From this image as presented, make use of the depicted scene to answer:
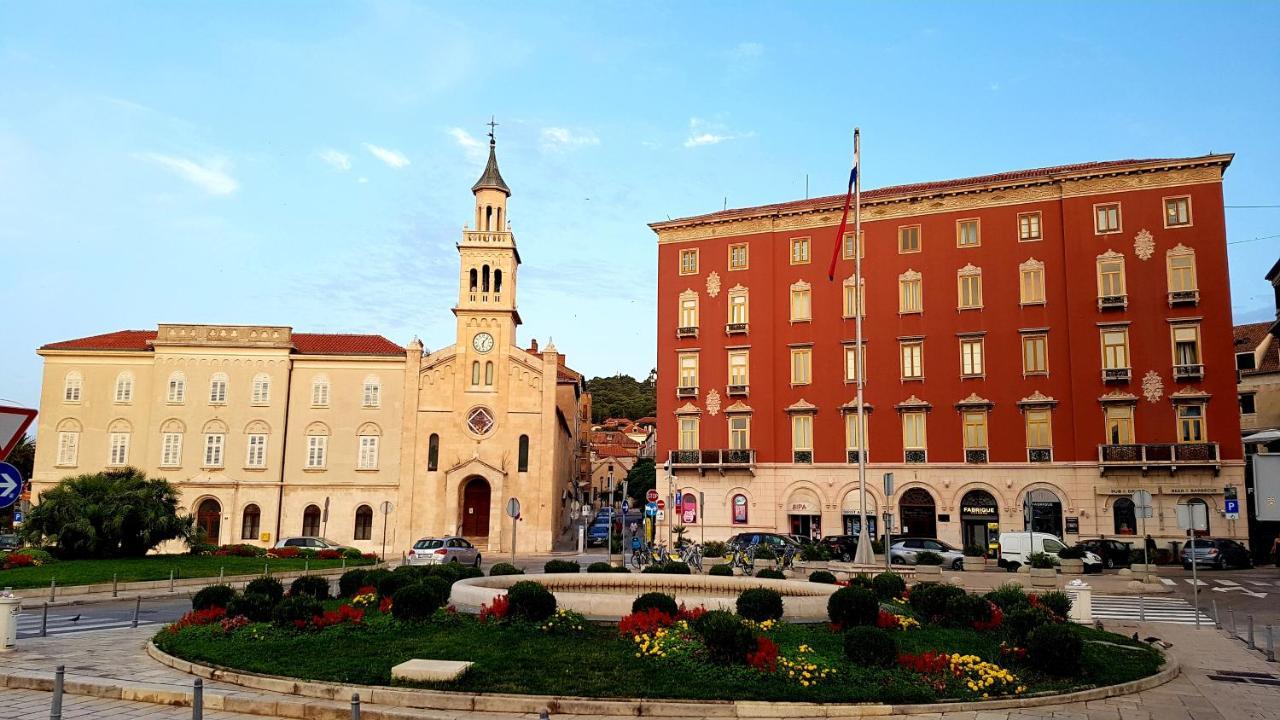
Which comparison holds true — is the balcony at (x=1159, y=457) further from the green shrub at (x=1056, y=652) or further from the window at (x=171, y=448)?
the window at (x=171, y=448)

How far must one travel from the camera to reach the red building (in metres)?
44.2

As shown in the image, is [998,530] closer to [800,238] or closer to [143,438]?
[800,238]

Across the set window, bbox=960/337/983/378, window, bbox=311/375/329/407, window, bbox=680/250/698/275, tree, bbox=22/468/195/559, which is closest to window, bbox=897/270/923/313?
window, bbox=960/337/983/378

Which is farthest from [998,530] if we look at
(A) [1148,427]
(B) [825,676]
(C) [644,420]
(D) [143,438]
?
(C) [644,420]

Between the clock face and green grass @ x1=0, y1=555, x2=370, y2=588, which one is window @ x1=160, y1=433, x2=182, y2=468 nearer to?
the clock face

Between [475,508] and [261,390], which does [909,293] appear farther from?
[261,390]

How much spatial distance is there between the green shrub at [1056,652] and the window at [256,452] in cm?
5166

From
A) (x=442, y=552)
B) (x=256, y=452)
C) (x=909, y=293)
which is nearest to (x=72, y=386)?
(x=256, y=452)

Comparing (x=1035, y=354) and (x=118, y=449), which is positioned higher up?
(x=1035, y=354)

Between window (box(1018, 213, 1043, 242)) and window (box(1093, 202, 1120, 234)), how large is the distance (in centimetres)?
260

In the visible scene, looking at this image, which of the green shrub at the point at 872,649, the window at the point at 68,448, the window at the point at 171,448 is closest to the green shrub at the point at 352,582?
the green shrub at the point at 872,649

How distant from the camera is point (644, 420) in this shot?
477ft

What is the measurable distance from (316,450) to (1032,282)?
139 ft

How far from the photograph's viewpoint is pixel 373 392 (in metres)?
58.1
